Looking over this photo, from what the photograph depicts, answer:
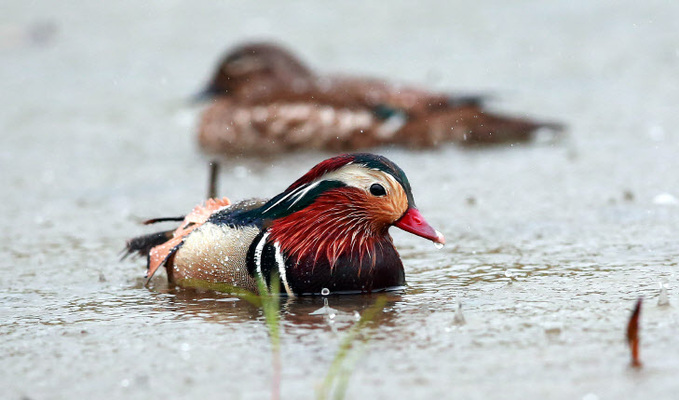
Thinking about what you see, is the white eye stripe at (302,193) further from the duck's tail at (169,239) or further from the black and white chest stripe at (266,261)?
the duck's tail at (169,239)

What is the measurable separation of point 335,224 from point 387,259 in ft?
0.96

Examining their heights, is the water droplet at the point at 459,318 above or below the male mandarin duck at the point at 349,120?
below

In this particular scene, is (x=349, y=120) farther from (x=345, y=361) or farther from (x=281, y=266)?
(x=345, y=361)

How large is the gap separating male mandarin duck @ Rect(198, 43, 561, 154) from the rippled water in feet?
0.90

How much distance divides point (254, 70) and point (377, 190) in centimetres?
687

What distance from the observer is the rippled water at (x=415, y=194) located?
383 centimetres

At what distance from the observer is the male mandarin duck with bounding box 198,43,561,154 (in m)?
9.98

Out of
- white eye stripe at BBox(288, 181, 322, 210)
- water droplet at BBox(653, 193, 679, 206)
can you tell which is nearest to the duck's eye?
white eye stripe at BBox(288, 181, 322, 210)

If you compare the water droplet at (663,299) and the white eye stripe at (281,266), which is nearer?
the water droplet at (663,299)

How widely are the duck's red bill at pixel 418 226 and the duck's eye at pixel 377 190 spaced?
6.1 inches

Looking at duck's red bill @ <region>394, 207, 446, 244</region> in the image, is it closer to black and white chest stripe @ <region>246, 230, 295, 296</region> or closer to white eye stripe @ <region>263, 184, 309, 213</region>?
white eye stripe @ <region>263, 184, 309, 213</region>

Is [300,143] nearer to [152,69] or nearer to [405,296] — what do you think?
[152,69]

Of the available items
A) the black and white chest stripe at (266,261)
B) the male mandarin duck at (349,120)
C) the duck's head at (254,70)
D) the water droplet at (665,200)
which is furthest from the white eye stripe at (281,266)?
the duck's head at (254,70)

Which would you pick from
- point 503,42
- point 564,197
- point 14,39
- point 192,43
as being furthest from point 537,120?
point 14,39
